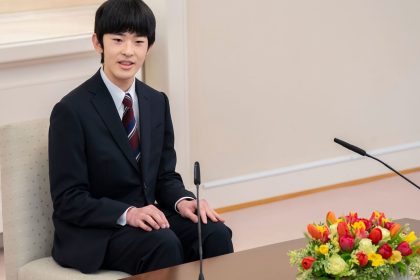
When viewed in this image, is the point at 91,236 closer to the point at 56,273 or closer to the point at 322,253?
the point at 56,273

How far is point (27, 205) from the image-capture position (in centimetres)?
296

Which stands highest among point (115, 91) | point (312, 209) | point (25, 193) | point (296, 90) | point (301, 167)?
point (115, 91)

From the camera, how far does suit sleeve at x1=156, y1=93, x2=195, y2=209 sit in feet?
10.4

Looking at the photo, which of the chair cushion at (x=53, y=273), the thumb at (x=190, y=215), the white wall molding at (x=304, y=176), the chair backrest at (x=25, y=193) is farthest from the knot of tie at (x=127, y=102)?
the white wall molding at (x=304, y=176)

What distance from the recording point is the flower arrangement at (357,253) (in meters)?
2.19

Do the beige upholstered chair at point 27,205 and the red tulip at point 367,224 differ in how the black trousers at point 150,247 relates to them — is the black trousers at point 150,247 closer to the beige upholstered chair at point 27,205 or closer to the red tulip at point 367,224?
the beige upholstered chair at point 27,205

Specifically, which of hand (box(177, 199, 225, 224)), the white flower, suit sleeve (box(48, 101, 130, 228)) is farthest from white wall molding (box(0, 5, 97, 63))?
the white flower

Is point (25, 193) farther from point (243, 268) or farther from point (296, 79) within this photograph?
point (296, 79)

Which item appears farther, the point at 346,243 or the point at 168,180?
the point at 168,180

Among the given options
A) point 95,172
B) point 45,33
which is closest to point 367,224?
point 95,172

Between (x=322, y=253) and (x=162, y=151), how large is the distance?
1.13 metres

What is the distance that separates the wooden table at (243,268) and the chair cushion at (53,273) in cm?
42

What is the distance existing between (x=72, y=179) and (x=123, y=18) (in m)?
0.50

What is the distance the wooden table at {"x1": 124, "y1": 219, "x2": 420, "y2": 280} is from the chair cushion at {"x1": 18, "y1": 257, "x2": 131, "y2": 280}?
425mm
